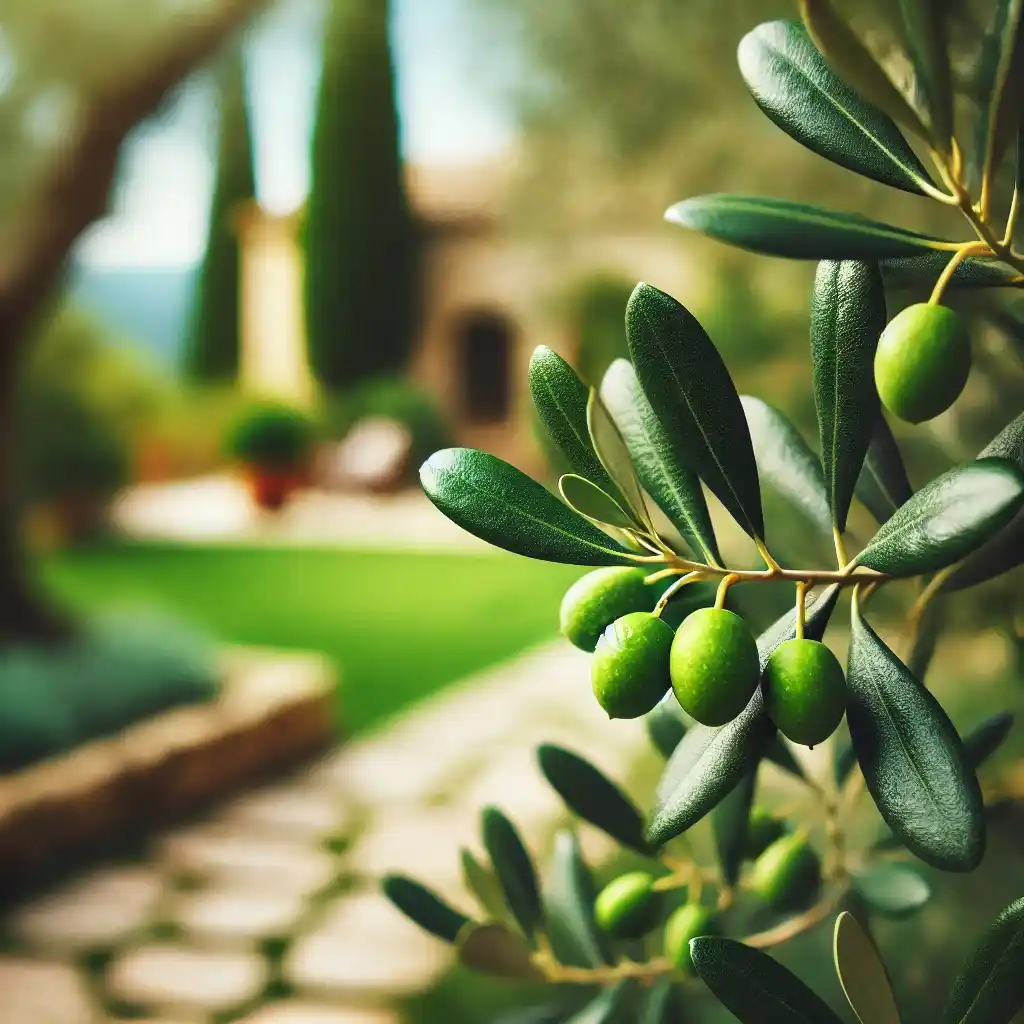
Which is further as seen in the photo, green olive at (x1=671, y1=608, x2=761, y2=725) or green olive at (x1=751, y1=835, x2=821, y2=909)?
green olive at (x1=751, y1=835, x2=821, y2=909)

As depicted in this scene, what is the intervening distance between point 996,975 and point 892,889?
0.25 m

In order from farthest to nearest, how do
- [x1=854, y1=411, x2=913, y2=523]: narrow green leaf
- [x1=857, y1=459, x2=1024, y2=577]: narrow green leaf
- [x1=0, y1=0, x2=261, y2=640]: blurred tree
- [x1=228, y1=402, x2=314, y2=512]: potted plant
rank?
[x1=228, y1=402, x2=314, y2=512]: potted plant → [x1=0, y1=0, x2=261, y2=640]: blurred tree → [x1=854, y1=411, x2=913, y2=523]: narrow green leaf → [x1=857, y1=459, x2=1024, y2=577]: narrow green leaf

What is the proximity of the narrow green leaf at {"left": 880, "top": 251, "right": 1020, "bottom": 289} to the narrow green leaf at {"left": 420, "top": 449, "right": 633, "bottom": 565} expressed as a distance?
19 cm

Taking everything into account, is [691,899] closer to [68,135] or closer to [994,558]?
[994,558]

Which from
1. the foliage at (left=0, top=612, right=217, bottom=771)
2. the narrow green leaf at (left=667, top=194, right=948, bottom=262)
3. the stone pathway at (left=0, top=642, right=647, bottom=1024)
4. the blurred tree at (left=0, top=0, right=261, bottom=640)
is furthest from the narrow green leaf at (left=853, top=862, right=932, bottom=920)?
the blurred tree at (left=0, top=0, right=261, bottom=640)

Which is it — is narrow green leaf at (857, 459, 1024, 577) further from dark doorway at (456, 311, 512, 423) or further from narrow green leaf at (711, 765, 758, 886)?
dark doorway at (456, 311, 512, 423)

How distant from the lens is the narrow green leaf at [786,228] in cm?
41

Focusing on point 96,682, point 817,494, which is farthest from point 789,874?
point 96,682

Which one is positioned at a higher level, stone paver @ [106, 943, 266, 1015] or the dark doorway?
the dark doorway

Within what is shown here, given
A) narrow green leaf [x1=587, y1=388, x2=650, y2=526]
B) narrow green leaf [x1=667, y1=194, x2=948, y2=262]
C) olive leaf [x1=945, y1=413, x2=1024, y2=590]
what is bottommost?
olive leaf [x1=945, y1=413, x2=1024, y2=590]

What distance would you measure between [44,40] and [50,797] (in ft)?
10.5

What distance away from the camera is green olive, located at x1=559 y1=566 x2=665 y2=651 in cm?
53

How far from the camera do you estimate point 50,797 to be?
3.46m

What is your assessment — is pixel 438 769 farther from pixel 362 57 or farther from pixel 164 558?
pixel 362 57
